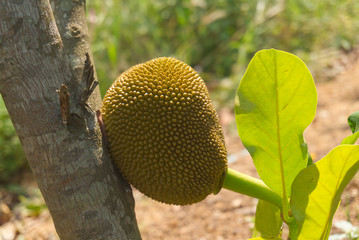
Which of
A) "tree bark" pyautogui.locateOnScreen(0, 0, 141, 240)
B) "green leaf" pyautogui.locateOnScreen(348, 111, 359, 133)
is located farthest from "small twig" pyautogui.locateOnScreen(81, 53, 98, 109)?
"green leaf" pyautogui.locateOnScreen(348, 111, 359, 133)

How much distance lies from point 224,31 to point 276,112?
9.24 feet

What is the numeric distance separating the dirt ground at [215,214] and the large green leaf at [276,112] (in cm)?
48

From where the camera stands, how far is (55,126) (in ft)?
2.60

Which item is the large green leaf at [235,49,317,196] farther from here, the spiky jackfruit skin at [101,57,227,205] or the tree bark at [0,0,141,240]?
the tree bark at [0,0,141,240]

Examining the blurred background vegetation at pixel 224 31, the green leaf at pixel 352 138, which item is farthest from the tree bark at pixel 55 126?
the blurred background vegetation at pixel 224 31

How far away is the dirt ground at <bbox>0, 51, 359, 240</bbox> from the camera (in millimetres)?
1522

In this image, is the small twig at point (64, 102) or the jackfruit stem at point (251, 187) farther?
the jackfruit stem at point (251, 187)

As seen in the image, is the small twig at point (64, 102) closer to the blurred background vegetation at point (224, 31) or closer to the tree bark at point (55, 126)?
the tree bark at point (55, 126)

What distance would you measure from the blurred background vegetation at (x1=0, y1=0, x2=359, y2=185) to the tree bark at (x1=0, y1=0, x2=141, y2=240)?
2366 mm

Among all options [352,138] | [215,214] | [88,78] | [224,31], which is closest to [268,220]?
[352,138]

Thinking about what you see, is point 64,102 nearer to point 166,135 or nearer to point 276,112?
point 166,135

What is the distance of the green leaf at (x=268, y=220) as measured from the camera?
3.14ft

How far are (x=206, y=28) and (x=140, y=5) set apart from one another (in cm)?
58

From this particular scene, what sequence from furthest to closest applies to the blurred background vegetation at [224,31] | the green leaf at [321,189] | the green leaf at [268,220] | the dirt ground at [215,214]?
1. the blurred background vegetation at [224,31]
2. the dirt ground at [215,214]
3. the green leaf at [268,220]
4. the green leaf at [321,189]
